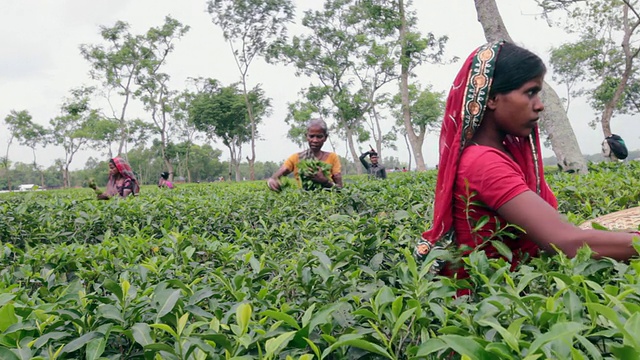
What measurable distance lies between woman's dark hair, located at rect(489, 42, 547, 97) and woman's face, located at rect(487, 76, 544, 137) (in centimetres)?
2

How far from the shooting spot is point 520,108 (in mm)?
1557

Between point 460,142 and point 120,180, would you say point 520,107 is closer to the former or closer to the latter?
point 460,142

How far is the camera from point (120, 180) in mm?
7086

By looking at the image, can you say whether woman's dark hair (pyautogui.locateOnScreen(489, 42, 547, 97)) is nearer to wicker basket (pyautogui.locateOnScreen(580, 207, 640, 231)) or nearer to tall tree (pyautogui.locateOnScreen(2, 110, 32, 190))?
wicker basket (pyautogui.locateOnScreen(580, 207, 640, 231))

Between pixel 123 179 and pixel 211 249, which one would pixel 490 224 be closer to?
pixel 211 249

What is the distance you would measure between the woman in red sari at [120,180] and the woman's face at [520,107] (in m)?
6.36

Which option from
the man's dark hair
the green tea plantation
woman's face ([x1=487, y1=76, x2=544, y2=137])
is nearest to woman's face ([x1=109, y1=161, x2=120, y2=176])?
the green tea plantation

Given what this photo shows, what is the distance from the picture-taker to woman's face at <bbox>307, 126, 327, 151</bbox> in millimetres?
4695

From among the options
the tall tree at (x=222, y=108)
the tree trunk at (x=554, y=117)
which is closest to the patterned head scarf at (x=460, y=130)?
the tree trunk at (x=554, y=117)

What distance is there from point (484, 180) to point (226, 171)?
78818 millimetres

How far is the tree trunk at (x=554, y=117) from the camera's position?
579cm

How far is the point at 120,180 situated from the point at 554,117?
21.6ft

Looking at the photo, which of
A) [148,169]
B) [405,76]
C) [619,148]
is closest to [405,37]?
[405,76]

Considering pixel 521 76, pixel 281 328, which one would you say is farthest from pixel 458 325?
pixel 521 76
